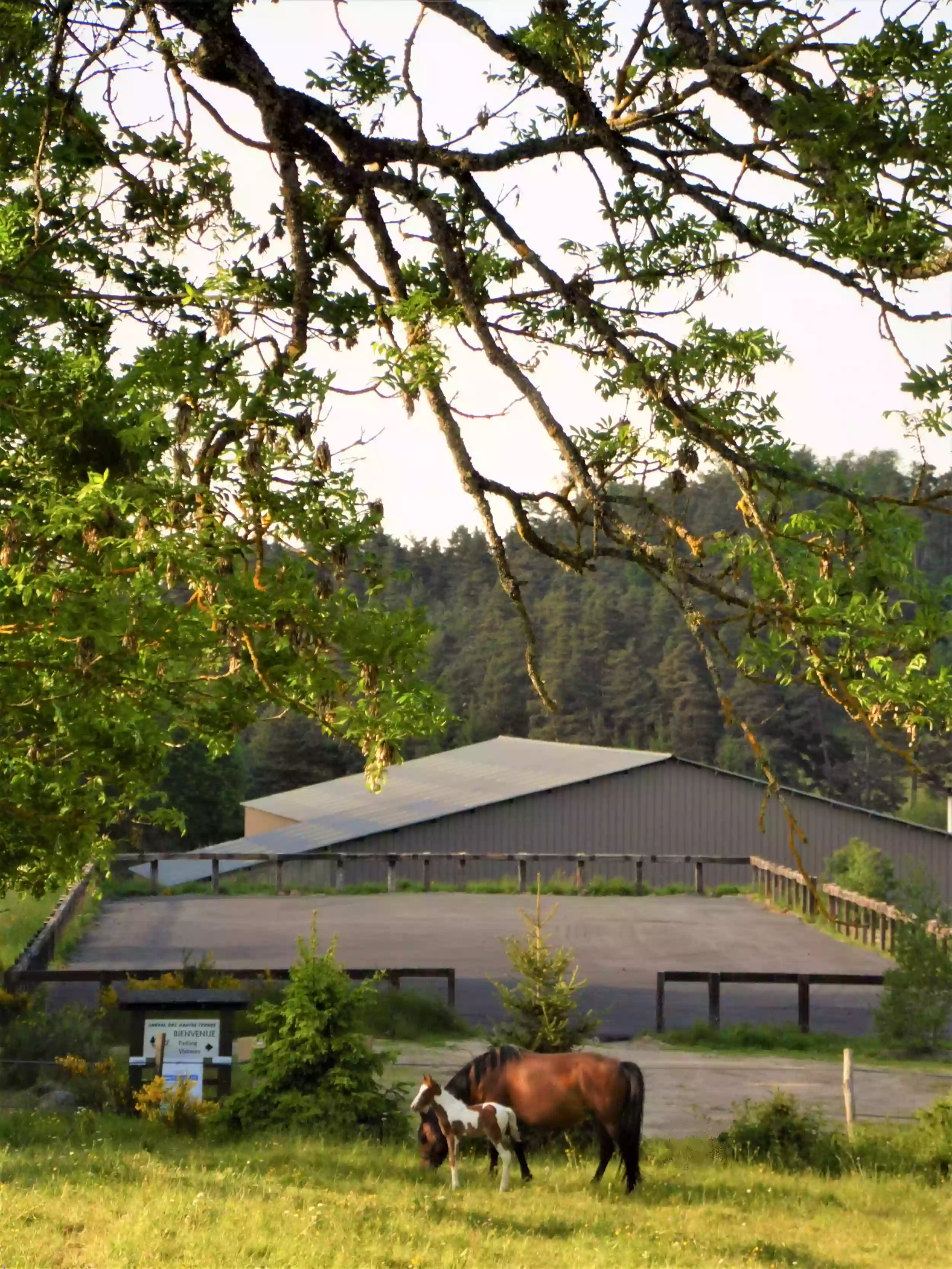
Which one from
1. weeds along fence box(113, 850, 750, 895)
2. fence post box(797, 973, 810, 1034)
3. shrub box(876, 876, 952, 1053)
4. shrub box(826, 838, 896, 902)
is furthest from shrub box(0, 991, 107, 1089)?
weeds along fence box(113, 850, 750, 895)

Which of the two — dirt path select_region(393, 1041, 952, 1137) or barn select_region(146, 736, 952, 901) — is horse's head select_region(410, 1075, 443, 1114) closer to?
dirt path select_region(393, 1041, 952, 1137)

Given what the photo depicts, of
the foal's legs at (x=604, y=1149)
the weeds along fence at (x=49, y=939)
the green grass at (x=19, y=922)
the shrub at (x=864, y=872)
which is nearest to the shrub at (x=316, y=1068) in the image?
the foal's legs at (x=604, y=1149)

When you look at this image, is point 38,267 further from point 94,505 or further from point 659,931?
point 659,931

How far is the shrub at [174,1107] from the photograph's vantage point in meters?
12.4

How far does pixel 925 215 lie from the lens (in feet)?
17.5

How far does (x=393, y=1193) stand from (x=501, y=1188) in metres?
0.92

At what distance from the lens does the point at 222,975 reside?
18.6 meters

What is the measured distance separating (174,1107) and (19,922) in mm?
20640

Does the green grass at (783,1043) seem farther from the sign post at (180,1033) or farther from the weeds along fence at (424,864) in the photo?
the weeds along fence at (424,864)

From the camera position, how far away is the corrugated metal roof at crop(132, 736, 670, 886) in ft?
140

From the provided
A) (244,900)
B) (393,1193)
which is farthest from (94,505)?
(244,900)

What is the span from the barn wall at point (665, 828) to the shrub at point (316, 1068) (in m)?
29.6

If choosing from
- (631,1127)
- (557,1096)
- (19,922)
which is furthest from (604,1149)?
(19,922)

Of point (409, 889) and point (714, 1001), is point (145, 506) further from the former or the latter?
point (409, 889)
